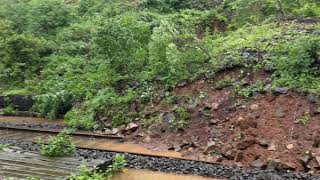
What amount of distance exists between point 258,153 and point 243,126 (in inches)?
46.7

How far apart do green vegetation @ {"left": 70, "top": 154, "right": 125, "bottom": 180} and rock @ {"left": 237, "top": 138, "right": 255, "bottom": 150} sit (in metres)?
3.12

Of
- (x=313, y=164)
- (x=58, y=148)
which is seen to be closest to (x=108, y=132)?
(x=58, y=148)

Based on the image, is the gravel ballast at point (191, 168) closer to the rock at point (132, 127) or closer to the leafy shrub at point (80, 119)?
the rock at point (132, 127)

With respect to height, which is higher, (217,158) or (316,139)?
(316,139)

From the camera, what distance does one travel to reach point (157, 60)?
16.3 metres

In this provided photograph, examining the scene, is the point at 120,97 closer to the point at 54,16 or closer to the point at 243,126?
the point at 243,126

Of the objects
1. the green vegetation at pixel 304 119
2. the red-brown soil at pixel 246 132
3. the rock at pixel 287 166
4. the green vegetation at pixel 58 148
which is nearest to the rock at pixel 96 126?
the red-brown soil at pixel 246 132

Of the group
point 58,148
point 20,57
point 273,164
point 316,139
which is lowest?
point 273,164

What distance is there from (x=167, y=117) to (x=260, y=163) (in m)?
4.22

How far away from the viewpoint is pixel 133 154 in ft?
40.3

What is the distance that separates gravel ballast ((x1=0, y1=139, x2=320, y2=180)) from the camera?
984 centimetres

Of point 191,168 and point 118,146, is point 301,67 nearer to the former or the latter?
point 191,168

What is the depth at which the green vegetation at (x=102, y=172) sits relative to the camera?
30.1 feet

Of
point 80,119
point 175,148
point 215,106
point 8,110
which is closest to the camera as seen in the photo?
point 175,148
